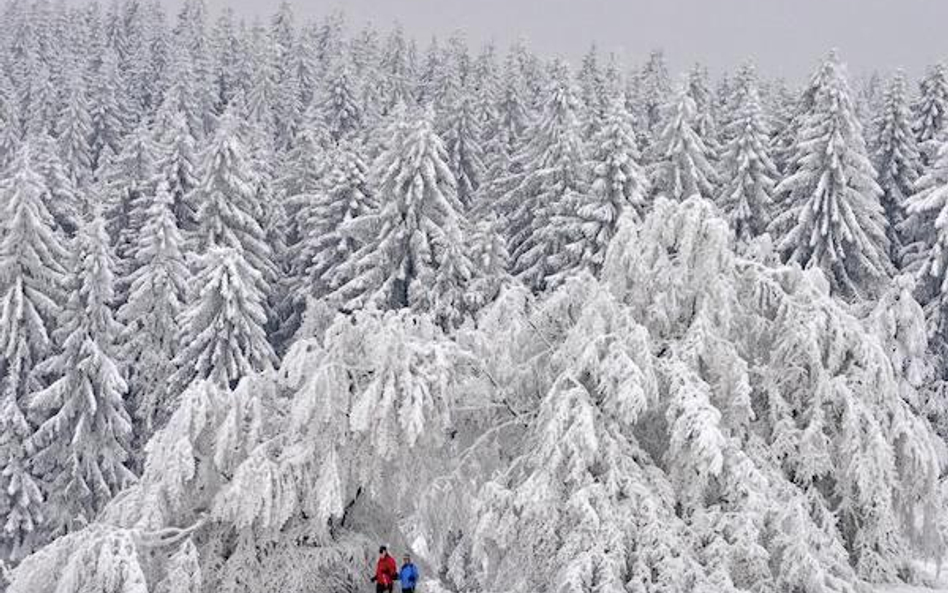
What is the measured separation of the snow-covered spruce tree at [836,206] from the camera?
35500 millimetres

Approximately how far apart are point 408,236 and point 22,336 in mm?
12232

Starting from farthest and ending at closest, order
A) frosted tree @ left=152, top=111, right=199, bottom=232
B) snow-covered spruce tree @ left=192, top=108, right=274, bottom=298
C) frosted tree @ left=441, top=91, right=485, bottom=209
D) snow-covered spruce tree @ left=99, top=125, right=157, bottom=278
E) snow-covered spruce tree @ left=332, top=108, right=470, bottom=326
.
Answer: frosted tree @ left=441, top=91, right=485, bottom=209 → frosted tree @ left=152, top=111, right=199, bottom=232 → snow-covered spruce tree @ left=99, top=125, right=157, bottom=278 → snow-covered spruce tree @ left=192, top=108, right=274, bottom=298 → snow-covered spruce tree @ left=332, top=108, right=470, bottom=326

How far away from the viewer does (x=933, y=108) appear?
45.3 metres

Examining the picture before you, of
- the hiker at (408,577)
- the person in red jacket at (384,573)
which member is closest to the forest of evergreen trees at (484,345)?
the person in red jacket at (384,573)

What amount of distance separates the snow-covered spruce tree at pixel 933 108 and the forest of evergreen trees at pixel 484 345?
194mm

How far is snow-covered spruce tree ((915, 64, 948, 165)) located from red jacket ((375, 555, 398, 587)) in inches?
1405

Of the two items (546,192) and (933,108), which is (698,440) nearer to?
(546,192)

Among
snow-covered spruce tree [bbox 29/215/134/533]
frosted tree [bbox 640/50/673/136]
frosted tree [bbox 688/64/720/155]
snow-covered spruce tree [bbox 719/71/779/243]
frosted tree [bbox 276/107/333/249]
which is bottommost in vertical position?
snow-covered spruce tree [bbox 29/215/134/533]

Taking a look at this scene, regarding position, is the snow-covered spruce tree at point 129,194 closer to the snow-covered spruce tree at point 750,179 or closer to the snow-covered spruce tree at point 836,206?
the snow-covered spruce tree at point 750,179

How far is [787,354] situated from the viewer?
16625mm

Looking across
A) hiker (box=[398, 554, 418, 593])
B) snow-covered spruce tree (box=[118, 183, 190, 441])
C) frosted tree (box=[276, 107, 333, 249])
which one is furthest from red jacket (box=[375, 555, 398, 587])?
frosted tree (box=[276, 107, 333, 249])

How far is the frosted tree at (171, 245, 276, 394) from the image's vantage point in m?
32.5

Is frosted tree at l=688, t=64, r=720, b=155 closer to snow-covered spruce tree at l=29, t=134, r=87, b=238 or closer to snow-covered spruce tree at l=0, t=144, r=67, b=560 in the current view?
snow-covered spruce tree at l=0, t=144, r=67, b=560

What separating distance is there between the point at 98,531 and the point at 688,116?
3023 centimetres
